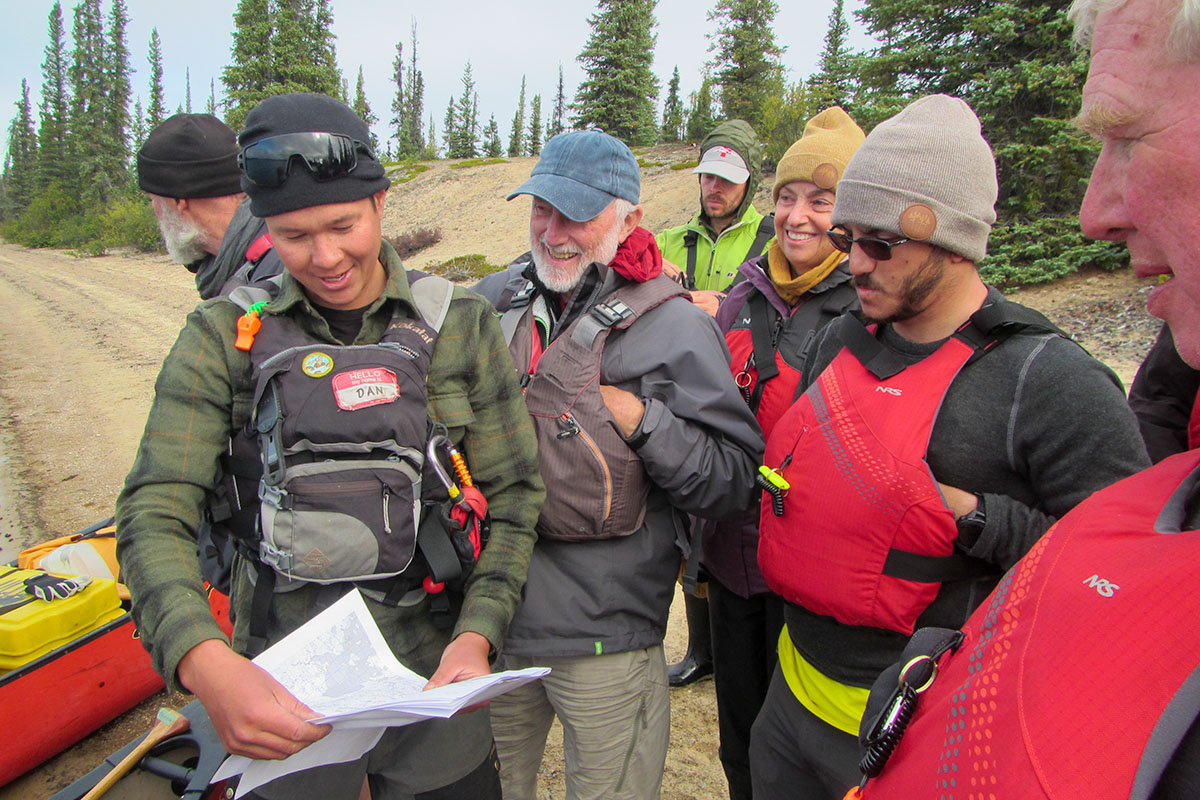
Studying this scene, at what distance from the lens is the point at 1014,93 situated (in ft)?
40.9

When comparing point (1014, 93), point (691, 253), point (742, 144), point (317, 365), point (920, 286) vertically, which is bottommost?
Answer: point (317, 365)

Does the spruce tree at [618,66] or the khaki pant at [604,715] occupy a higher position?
the spruce tree at [618,66]

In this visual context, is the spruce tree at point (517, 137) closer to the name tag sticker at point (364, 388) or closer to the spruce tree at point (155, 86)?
the spruce tree at point (155, 86)

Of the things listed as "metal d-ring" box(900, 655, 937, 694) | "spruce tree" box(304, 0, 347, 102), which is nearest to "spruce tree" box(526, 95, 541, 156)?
"spruce tree" box(304, 0, 347, 102)

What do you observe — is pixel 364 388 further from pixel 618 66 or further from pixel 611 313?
pixel 618 66

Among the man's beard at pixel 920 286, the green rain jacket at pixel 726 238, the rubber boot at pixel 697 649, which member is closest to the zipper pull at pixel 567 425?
the man's beard at pixel 920 286

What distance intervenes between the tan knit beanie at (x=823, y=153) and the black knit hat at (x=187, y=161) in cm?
264

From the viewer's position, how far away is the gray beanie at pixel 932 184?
189cm

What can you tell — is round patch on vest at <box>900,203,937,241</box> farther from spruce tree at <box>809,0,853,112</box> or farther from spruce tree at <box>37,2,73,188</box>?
spruce tree at <box>37,2,73,188</box>

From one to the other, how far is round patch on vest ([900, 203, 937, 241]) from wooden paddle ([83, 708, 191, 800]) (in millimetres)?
3462

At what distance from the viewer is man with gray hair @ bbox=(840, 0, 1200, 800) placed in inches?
29.7

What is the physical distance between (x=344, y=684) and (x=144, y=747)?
1.90 m

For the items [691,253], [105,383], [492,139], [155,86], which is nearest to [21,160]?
[155,86]

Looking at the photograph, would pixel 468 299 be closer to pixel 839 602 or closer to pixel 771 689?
pixel 839 602
